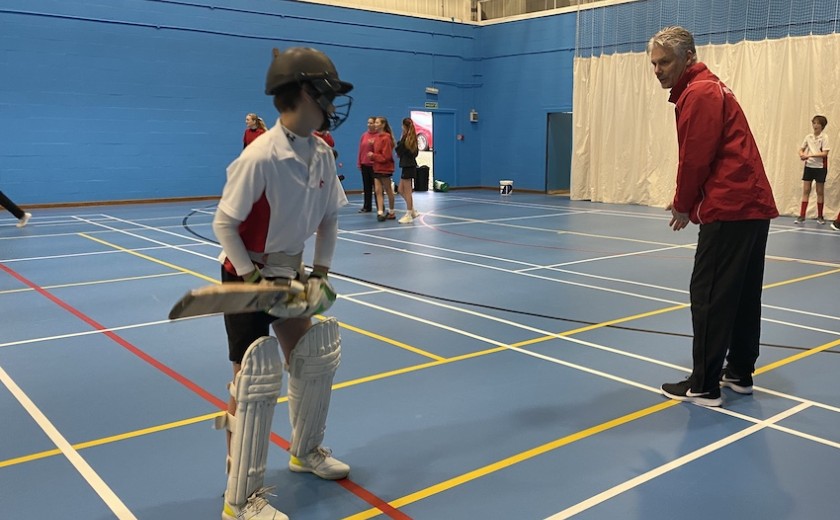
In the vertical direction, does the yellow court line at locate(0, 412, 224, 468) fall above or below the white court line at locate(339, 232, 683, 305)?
below

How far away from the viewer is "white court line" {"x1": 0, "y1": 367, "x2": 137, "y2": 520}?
2.89 meters

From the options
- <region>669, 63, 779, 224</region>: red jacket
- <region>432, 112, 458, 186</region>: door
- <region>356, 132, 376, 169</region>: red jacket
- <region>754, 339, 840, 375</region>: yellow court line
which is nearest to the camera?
<region>669, 63, 779, 224</region>: red jacket

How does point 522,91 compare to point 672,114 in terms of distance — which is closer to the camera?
point 672,114

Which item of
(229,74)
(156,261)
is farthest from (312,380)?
(229,74)

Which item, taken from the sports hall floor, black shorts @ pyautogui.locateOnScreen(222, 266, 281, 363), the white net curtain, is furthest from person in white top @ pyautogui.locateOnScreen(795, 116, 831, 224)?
black shorts @ pyautogui.locateOnScreen(222, 266, 281, 363)

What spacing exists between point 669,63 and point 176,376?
355 cm

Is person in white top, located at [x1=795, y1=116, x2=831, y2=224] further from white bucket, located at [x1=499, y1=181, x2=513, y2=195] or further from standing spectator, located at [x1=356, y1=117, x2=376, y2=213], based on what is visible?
white bucket, located at [x1=499, y1=181, x2=513, y2=195]

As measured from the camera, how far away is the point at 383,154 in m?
12.8

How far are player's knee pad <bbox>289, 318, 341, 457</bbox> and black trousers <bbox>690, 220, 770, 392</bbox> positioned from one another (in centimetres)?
219

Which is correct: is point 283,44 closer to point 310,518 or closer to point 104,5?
point 104,5

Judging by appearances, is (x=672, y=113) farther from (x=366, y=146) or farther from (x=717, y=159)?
(x=717, y=159)

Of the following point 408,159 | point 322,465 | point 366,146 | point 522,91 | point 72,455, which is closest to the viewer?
point 322,465

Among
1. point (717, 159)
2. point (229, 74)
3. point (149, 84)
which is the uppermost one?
point (229, 74)

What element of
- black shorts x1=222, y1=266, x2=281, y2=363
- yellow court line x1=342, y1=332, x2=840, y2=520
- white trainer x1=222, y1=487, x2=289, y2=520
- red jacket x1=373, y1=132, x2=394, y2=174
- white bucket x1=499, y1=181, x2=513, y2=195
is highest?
red jacket x1=373, y1=132, x2=394, y2=174
